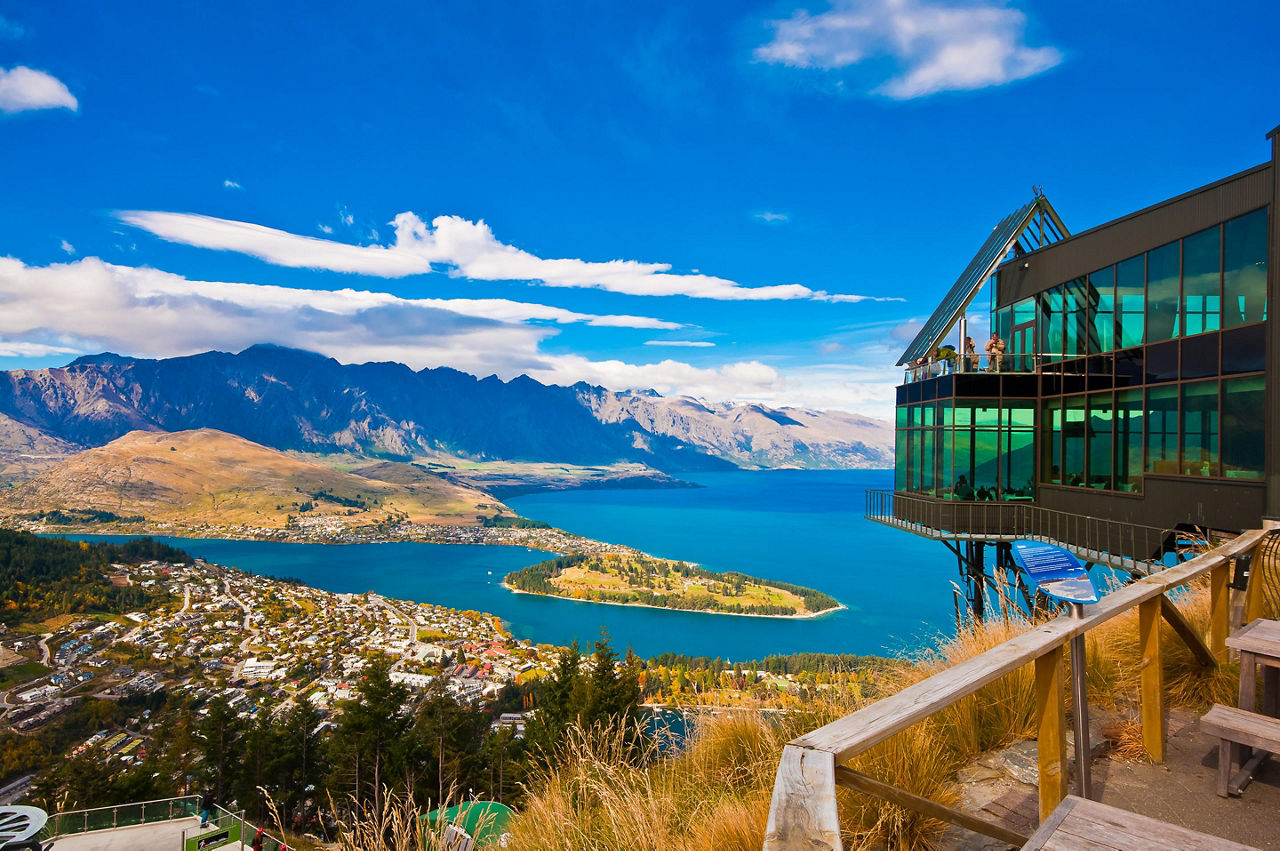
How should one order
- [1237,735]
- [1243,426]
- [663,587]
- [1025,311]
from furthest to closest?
[663,587], [1025,311], [1243,426], [1237,735]

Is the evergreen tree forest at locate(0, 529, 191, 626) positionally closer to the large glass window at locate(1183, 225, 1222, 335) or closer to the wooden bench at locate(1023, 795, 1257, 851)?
the wooden bench at locate(1023, 795, 1257, 851)

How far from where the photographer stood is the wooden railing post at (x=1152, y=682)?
3.14m

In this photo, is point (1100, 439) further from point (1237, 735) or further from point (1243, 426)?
point (1237, 735)

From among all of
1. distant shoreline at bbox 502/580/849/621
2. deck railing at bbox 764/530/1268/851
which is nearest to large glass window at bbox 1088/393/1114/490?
deck railing at bbox 764/530/1268/851

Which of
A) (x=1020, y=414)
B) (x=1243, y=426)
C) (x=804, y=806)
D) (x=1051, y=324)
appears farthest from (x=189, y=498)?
(x=804, y=806)

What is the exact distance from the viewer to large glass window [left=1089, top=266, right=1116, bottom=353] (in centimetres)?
1339

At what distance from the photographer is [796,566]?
103750mm

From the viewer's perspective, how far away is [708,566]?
355ft

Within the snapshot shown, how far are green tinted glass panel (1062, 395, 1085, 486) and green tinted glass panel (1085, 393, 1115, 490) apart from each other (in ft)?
0.67

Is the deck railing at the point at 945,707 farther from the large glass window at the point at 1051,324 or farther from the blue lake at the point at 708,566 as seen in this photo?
the blue lake at the point at 708,566

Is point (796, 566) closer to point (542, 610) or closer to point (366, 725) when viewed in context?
point (542, 610)

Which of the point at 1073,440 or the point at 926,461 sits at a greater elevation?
the point at 1073,440

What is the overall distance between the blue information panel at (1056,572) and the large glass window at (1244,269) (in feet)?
34.8

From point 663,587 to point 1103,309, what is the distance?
83071mm
